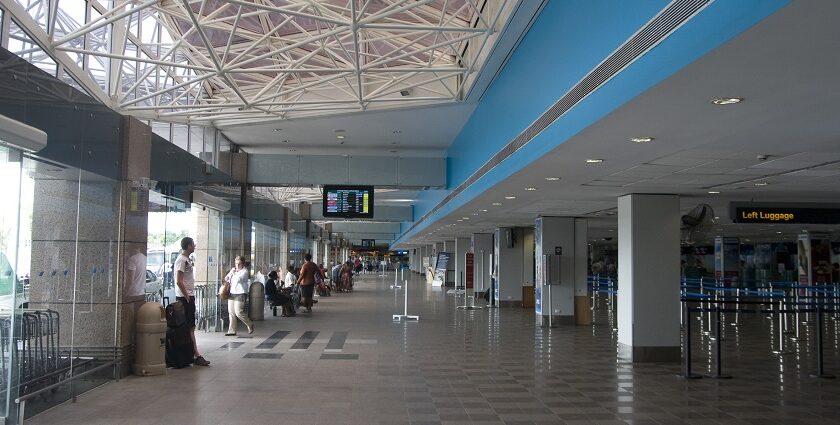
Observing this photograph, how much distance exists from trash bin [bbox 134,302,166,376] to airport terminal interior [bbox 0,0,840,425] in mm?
31

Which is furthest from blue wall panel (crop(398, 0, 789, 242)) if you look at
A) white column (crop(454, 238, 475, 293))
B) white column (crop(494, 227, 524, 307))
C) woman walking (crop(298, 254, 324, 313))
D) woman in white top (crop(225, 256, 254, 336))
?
white column (crop(454, 238, 475, 293))

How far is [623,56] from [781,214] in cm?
840

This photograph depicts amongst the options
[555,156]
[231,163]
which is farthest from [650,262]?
[231,163]

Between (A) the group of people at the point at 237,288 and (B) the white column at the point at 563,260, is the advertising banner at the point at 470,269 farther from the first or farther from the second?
(B) the white column at the point at 563,260

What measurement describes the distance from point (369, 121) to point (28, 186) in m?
11.0

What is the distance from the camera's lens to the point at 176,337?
1044cm

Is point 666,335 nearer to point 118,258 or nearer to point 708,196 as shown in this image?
point 708,196

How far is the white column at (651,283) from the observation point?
12.0 m

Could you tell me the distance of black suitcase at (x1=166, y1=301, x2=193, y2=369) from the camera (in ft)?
33.9

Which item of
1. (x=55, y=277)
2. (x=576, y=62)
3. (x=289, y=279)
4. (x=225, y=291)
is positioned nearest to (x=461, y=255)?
(x=289, y=279)

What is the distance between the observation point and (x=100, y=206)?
9367 millimetres

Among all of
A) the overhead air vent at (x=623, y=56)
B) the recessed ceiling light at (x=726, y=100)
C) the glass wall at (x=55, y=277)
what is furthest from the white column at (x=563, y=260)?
the recessed ceiling light at (x=726, y=100)

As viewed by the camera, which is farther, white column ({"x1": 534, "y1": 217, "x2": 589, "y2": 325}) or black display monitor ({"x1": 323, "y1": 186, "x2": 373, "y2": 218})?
black display monitor ({"x1": 323, "y1": 186, "x2": 373, "y2": 218})

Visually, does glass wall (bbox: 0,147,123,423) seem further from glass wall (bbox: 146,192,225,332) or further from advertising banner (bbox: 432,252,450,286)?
advertising banner (bbox: 432,252,450,286)
